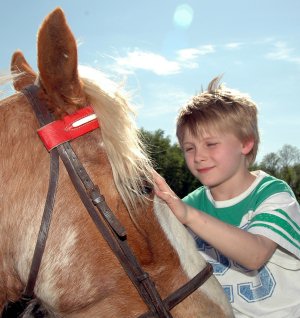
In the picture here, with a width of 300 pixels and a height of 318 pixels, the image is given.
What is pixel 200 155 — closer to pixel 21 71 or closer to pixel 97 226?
pixel 97 226

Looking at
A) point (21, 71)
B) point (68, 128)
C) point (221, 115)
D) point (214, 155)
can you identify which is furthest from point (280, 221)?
point (21, 71)

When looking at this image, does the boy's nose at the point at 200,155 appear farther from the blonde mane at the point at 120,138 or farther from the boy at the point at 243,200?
the blonde mane at the point at 120,138

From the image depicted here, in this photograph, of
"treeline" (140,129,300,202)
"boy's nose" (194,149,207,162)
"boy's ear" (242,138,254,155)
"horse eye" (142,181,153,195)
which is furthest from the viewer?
"treeline" (140,129,300,202)

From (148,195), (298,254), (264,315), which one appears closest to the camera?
(148,195)

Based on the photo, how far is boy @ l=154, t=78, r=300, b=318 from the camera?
272 centimetres

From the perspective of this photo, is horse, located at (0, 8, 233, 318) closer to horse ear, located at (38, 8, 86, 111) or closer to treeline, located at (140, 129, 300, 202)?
horse ear, located at (38, 8, 86, 111)

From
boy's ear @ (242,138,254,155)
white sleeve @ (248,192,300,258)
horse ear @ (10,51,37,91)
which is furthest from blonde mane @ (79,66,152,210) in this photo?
boy's ear @ (242,138,254,155)

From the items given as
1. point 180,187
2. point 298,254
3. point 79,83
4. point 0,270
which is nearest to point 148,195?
point 79,83

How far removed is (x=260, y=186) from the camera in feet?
10.3

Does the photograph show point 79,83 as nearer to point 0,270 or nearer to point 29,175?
point 29,175

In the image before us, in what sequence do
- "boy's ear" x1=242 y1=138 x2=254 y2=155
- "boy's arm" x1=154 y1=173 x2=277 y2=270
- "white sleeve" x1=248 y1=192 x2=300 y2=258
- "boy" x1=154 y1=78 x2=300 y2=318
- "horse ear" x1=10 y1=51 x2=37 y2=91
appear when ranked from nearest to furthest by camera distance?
"boy's arm" x1=154 y1=173 x2=277 y2=270 → "horse ear" x1=10 y1=51 x2=37 y2=91 → "white sleeve" x1=248 y1=192 x2=300 y2=258 → "boy" x1=154 y1=78 x2=300 y2=318 → "boy's ear" x1=242 y1=138 x2=254 y2=155

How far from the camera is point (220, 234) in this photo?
234 centimetres

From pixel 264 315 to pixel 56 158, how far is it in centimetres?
199

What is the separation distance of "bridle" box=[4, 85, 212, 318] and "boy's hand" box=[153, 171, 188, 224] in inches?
12.8
